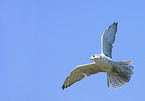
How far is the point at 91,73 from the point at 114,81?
1212mm

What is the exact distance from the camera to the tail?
1789cm

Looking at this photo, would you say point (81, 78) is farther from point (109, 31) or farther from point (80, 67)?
point (109, 31)

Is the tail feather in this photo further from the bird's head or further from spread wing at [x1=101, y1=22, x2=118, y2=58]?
the bird's head

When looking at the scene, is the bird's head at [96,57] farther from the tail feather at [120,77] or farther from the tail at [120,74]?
the tail feather at [120,77]

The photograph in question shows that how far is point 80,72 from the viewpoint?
18.9 meters

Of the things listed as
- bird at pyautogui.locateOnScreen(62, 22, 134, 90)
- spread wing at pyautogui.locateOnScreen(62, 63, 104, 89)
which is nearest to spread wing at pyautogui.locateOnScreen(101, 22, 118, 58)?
bird at pyautogui.locateOnScreen(62, 22, 134, 90)

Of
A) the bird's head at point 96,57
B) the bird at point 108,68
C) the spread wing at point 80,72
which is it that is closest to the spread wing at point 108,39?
the bird at point 108,68

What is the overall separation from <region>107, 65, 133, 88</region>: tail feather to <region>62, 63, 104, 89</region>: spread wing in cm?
65

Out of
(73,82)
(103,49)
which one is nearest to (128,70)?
(103,49)

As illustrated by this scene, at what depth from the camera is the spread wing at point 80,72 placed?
18594 mm

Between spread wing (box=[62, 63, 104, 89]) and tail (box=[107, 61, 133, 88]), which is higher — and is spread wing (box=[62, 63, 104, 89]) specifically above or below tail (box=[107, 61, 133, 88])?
above

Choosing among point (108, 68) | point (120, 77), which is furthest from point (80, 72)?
point (120, 77)

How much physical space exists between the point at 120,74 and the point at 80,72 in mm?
2014

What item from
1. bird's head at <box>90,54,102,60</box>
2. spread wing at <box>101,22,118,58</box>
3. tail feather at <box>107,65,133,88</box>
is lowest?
tail feather at <box>107,65,133,88</box>
